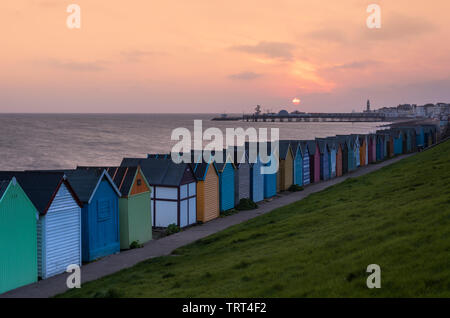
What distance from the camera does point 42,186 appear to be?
19969 millimetres

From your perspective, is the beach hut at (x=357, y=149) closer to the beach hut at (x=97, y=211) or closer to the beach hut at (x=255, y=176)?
the beach hut at (x=255, y=176)

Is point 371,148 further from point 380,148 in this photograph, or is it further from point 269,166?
point 269,166

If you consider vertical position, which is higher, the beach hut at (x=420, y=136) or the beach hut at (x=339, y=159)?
the beach hut at (x=420, y=136)

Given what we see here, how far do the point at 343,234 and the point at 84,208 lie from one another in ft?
40.2

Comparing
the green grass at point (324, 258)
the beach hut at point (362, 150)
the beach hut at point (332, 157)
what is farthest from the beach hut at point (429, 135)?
the green grass at point (324, 258)

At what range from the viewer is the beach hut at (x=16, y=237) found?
17.5m

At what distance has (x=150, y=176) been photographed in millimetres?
29203

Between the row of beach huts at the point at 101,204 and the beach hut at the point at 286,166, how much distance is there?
2780 mm

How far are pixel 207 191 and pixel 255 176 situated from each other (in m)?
8.16

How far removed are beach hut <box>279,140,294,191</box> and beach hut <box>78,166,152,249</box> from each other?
2058 cm

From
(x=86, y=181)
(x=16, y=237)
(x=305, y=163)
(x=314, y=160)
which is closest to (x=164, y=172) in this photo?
(x=86, y=181)
